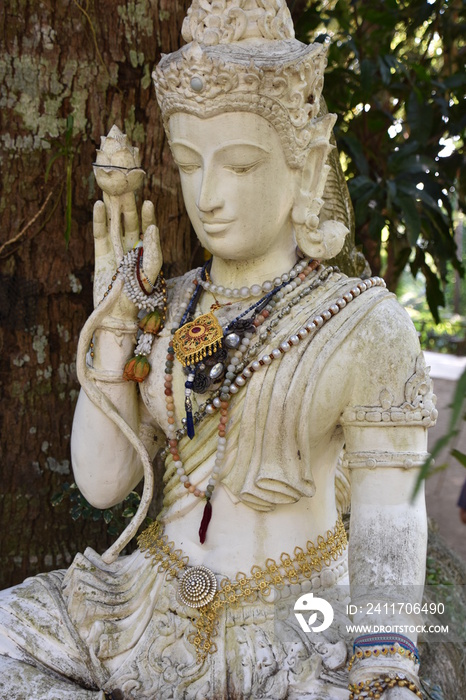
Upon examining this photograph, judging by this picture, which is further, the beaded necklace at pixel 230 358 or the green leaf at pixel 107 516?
the green leaf at pixel 107 516

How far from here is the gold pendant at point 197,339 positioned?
2.22 meters

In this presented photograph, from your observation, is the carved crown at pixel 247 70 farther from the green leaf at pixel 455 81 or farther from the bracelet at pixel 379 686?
the green leaf at pixel 455 81

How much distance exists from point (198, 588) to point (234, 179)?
1.01 m

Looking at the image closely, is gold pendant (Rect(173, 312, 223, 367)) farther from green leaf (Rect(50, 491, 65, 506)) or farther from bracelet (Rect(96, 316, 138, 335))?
green leaf (Rect(50, 491, 65, 506))

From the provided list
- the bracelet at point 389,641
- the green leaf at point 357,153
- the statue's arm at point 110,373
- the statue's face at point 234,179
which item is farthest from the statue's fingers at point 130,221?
the green leaf at point 357,153

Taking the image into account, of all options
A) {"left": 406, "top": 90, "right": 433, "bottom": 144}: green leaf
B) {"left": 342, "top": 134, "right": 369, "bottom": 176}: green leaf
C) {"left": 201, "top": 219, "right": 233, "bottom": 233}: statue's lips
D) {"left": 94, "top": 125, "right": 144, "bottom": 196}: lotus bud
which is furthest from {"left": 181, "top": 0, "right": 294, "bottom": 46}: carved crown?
{"left": 406, "top": 90, "right": 433, "bottom": 144}: green leaf

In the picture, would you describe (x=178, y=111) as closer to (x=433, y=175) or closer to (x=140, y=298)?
(x=140, y=298)

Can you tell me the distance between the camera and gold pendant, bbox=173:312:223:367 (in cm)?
222

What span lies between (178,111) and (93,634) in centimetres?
134

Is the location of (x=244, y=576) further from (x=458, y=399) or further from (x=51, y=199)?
(x=51, y=199)

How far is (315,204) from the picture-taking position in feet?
7.54

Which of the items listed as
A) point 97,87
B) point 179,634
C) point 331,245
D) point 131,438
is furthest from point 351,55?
point 179,634

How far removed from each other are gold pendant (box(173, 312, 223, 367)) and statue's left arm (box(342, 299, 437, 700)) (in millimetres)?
359
